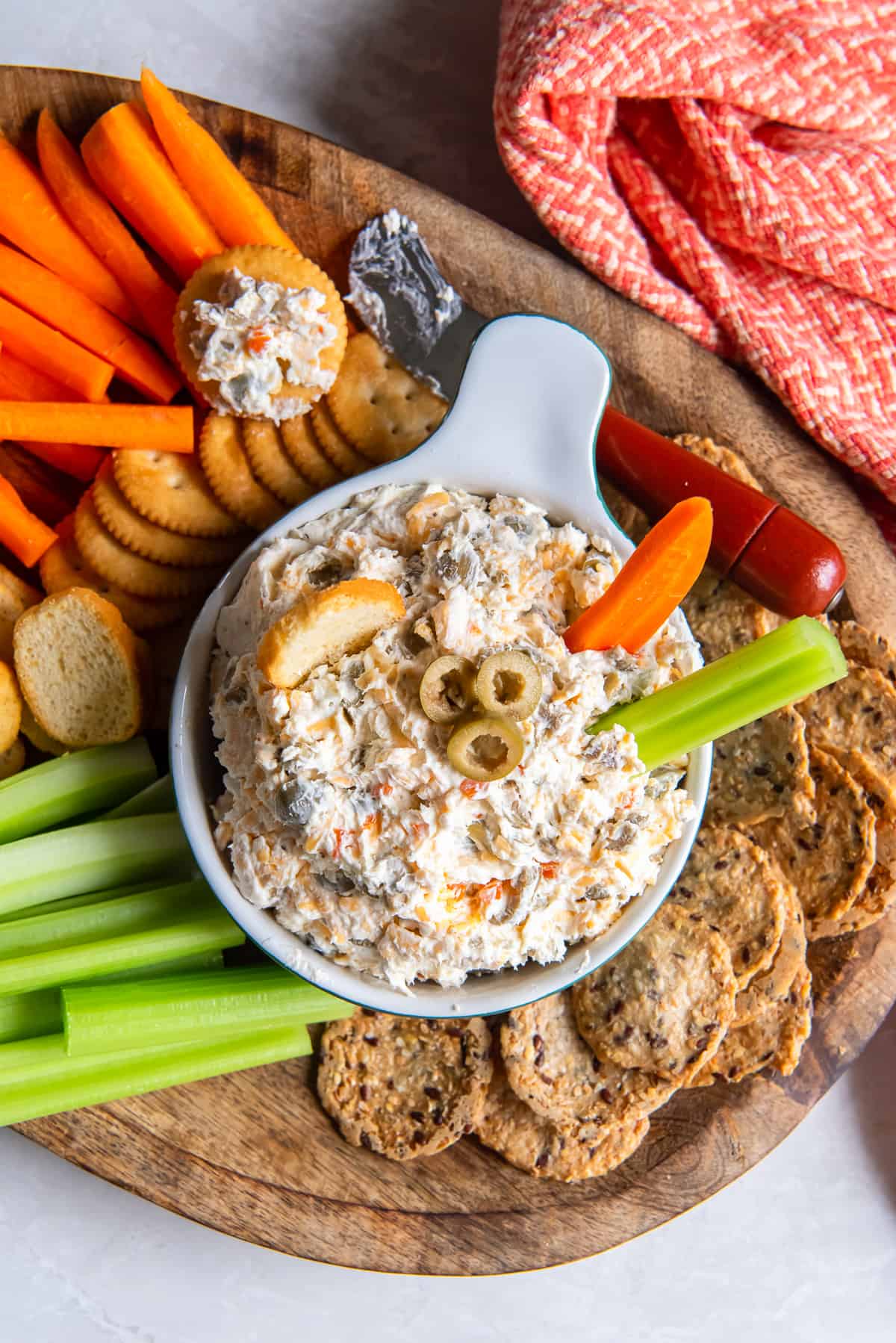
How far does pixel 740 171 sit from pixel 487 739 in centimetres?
185

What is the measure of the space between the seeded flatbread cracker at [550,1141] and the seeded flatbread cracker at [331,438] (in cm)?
159

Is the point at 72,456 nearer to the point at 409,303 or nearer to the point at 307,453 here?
the point at 307,453

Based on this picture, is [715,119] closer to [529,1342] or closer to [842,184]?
[842,184]

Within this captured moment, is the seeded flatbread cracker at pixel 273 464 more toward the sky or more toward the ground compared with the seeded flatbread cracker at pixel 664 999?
more toward the sky

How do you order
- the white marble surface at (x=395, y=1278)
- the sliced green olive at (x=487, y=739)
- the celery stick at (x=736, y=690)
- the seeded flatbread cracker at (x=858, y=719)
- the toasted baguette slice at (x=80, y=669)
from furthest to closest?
the white marble surface at (x=395, y=1278) → the seeded flatbread cracker at (x=858, y=719) → the toasted baguette slice at (x=80, y=669) → the celery stick at (x=736, y=690) → the sliced green olive at (x=487, y=739)

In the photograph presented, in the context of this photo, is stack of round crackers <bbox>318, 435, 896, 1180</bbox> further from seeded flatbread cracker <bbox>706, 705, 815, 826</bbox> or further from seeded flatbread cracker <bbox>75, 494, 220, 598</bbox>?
seeded flatbread cracker <bbox>75, 494, 220, 598</bbox>

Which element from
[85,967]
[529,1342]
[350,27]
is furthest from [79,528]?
[529,1342]

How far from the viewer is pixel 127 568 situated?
2725 mm

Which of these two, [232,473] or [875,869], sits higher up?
[232,473]

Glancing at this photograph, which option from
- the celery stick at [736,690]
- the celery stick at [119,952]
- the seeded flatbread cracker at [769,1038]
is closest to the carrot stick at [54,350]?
the celery stick at [119,952]

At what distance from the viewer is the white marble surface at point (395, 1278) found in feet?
10.0

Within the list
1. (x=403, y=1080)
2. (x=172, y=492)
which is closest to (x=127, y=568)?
(x=172, y=492)

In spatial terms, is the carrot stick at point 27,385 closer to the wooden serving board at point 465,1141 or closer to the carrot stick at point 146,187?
the carrot stick at point 146,187

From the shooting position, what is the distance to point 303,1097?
280 cm
